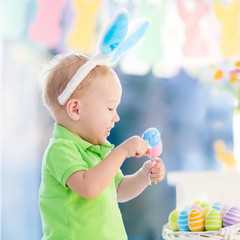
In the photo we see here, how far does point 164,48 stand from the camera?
2562 millimetres

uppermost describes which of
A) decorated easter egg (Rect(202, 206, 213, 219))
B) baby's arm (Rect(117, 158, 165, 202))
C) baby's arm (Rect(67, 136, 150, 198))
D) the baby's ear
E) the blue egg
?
the baby's ear

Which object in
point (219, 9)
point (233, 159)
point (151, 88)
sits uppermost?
point (219, 9)

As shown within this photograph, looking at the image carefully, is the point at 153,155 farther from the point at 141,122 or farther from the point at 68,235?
the point at 141,122

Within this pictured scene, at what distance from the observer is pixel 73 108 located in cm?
110

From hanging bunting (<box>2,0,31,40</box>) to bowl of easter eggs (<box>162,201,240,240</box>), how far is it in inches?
52.4

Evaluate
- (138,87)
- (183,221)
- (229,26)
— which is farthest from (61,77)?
(229,26)

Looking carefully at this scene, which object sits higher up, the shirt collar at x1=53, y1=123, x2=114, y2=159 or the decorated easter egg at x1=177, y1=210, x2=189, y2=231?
the shirt collar at x1=53, y1=123, x2=114, y2=159

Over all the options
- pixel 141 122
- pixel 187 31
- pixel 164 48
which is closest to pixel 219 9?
pixel 187 31

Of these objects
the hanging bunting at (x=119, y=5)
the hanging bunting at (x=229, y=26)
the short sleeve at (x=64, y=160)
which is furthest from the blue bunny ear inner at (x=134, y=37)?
the hanging bunting at (x=229, y=26)

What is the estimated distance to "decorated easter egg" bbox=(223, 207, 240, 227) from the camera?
1185mm

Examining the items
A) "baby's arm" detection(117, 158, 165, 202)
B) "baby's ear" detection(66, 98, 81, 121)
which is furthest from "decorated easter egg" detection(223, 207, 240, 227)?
"baby's ear" detection(66, 98, 81, 121)

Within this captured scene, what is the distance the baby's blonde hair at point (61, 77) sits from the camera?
43.5 inches

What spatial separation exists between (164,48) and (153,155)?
148 centimetres

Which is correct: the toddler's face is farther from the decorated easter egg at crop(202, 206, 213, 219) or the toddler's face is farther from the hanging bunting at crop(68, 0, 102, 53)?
the hanging bunting at crop(68, 0, 102, 53)
